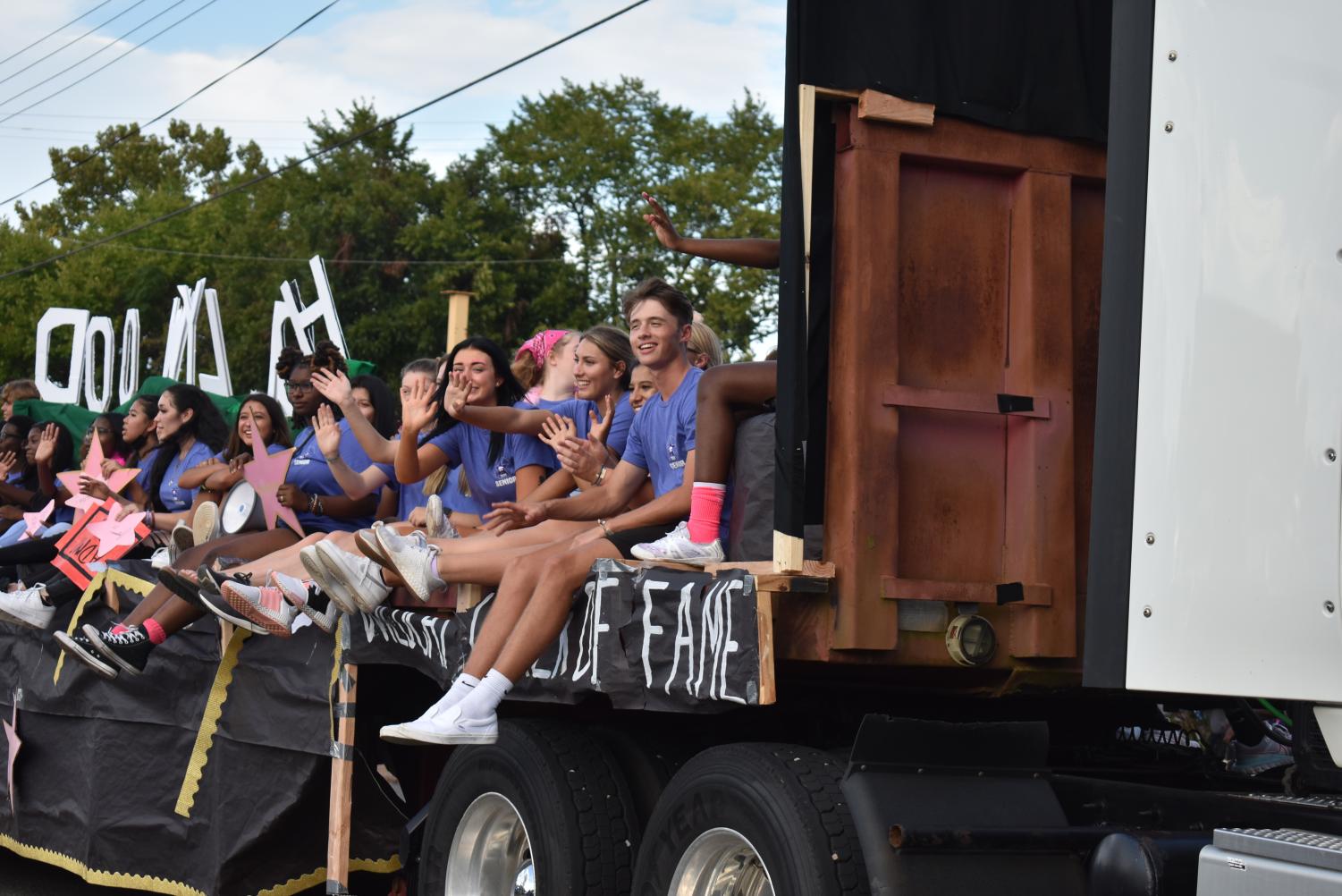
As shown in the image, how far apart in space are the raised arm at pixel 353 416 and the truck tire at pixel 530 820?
9.38 ft

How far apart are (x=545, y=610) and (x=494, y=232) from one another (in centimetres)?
4620

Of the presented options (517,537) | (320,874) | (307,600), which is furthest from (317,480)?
(517,537)

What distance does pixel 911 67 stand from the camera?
437 cm

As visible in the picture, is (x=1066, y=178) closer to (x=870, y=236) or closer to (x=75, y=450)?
(x=870, y=236)

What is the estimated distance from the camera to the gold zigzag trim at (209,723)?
7.60 m

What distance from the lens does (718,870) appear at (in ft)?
14.8

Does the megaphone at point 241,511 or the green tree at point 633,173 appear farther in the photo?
the green tree at point 633,173

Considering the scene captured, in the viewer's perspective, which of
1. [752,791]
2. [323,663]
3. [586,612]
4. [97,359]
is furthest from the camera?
[97,359]

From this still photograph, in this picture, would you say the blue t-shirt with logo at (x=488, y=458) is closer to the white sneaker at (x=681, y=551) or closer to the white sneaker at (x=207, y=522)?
the white sneaker at (x=207, y=522)

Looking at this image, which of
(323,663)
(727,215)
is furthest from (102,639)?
(727,215)

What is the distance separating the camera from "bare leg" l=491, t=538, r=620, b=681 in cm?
507

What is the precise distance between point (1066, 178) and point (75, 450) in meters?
11.8

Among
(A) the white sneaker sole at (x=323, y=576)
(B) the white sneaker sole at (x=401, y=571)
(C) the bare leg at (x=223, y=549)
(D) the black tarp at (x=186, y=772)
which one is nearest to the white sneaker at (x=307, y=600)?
(D) the black tarp at (x=186, y=772)

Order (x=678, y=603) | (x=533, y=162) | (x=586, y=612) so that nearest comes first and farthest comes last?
(x=678, y=603) < (x=586, y=612) < (x=533, y=162)
